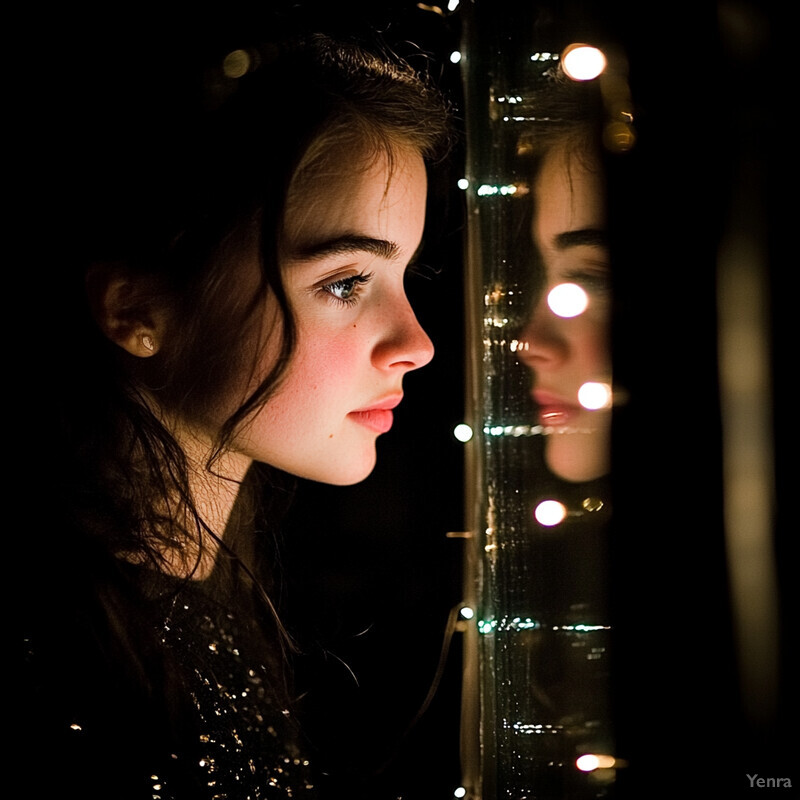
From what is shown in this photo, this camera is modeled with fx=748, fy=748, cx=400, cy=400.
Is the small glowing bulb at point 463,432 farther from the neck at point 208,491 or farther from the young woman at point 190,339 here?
the neck at point 208,491

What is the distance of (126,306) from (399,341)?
0.27 meters

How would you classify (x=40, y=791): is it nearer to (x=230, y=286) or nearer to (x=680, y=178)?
(x=230, y=286)

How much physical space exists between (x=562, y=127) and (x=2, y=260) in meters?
0.57

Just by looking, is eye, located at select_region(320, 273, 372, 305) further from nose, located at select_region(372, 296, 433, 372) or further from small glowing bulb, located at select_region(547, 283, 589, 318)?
small glowing bulb, located at select_region(547, 283, 589, 318)

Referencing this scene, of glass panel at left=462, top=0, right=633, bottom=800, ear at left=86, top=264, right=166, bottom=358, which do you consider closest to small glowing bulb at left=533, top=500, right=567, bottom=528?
glass panel at left=462, top=0, right=633, bottom=800

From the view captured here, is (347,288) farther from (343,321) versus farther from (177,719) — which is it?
(177,719)

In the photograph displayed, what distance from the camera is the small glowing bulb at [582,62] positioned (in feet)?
2.43

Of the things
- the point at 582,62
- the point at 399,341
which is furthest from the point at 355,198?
the point at 582,62

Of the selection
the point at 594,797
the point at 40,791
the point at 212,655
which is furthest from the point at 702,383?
the point at 40,791

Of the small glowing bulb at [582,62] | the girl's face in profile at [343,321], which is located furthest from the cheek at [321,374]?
the small glowing bulb at [582,62]

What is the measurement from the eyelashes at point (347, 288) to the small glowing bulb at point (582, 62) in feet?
0.93

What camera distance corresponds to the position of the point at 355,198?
0.74 meters

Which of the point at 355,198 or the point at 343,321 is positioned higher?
the point at 355,198

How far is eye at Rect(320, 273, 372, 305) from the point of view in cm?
76
